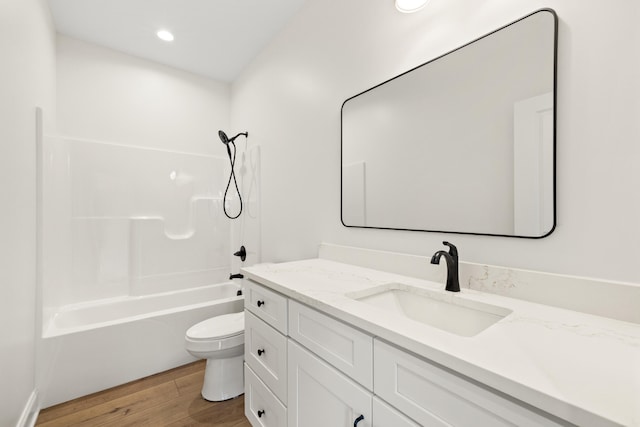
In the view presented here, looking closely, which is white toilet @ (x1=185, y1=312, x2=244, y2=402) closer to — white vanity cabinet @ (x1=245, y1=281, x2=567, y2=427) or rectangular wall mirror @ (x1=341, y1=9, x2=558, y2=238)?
white vanity cabinet @ (x1=245, y1=281, x2=567, y2=427)

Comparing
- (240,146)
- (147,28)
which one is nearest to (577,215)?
(240,146)

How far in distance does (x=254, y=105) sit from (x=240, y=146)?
→ 18.6 inches

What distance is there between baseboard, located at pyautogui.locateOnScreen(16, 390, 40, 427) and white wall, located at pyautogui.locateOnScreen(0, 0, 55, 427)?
5 centimetres

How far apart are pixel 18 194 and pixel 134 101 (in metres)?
1.59

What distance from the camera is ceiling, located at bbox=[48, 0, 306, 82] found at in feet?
6.66

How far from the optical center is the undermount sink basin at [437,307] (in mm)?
954

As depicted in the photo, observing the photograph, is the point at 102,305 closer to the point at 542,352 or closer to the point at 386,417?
the point at 386,417

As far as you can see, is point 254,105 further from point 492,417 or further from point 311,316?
point 492,417

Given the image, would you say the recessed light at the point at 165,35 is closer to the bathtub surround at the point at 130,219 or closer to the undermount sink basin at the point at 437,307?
the bathtub surround at the point at 130,219

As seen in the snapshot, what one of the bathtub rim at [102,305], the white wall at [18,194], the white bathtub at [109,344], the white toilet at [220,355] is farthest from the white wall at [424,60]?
the white wall at [18,194]

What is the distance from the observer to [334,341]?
0.95 metres

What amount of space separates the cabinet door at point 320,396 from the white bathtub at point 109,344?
150 centimetres

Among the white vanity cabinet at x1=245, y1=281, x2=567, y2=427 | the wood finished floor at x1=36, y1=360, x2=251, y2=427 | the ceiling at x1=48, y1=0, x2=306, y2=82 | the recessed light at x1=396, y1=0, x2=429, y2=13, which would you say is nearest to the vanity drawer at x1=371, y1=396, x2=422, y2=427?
the white vanity cabinet at x1=245, y1=281, x2=567, y2=427

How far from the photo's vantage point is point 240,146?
9.80 ft
